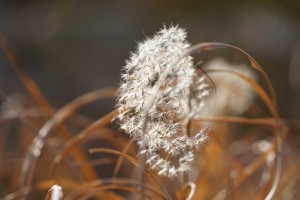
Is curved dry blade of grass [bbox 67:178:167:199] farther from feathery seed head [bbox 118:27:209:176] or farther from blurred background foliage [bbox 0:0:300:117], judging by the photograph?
blurred background foliage [bbox 0:0:300:117]

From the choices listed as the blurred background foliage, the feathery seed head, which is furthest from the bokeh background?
the feathery seed head

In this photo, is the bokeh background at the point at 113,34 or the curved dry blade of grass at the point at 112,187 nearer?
the curved dry blade of grass at the point at 112,187

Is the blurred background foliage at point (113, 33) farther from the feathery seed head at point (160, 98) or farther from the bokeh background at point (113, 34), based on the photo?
the feathery seed head at point (160, 98)

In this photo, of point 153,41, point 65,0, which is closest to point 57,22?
point 65,0

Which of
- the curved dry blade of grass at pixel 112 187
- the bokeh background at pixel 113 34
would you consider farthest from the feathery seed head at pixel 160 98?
the bokeh background at pixel 113 34

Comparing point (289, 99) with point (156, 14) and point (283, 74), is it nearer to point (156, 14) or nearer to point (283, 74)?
point (283, 74)

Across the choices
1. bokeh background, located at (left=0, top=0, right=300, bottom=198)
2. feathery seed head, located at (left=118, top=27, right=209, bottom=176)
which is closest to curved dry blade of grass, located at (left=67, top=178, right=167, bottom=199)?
feathery seed head, located at (left=118, top=27, right=209, bottom=176)

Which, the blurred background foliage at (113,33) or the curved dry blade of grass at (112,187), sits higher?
the blurred background foliage at (113,33)

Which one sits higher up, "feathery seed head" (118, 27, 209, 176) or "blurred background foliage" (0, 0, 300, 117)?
"blurred background foliage" (0, 0, 300, 117)

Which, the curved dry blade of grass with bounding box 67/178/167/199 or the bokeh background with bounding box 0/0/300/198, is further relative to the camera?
the bokeh background with bounding box 0/0/300/198
